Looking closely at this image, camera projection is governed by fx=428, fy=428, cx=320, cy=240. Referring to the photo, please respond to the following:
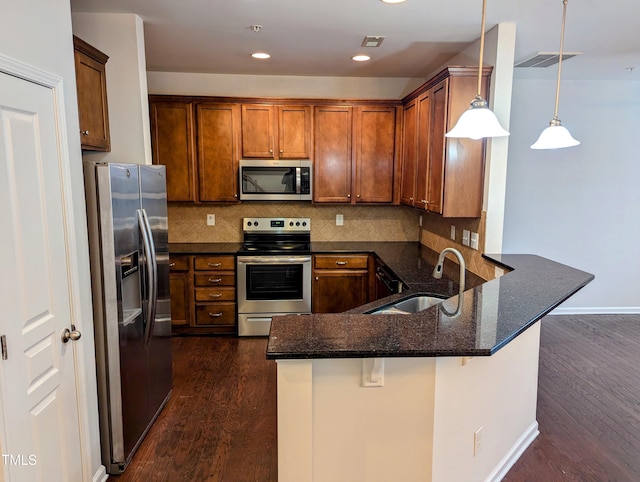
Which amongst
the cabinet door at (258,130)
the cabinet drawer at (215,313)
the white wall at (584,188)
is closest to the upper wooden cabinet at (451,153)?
the cabinet door at (258,130)

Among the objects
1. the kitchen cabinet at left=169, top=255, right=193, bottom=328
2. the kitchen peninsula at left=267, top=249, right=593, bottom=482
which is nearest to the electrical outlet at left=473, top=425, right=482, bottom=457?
the kitchen peninsula at left=267, top=249, right=593, bottom=482

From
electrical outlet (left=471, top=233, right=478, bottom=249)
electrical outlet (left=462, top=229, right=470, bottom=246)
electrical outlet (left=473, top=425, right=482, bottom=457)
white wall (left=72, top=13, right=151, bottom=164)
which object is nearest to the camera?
electrical outlet (left=473, top=425, right=482, bottom=457)

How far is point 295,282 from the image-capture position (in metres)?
4.36

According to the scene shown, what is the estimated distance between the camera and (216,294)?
14.2 feet

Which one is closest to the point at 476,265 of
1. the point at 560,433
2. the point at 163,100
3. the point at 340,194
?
the point at 560,433

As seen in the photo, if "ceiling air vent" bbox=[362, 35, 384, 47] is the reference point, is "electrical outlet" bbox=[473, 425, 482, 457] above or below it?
below

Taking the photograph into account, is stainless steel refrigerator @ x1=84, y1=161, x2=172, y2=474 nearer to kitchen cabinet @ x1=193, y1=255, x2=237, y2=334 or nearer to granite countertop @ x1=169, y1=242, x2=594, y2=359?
granite countertop @ x1=169, y1=242, x2=594, y2=359

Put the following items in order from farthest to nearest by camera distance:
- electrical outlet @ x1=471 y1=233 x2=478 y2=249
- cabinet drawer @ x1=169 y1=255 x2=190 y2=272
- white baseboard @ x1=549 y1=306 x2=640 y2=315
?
white baseboard @ x1=549 y1=306 x2=640 y2=315
cabinet drawer @ x1=169 y1=255 x2=190 y2=272
electrical outlet @ x1=471 y1=233 x2=478 y2=249

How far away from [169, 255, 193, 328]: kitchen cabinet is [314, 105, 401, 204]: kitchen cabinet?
5.01 feet

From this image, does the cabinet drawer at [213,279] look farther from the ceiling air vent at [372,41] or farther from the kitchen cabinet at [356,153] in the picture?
the ceiling air vent at [372,41]

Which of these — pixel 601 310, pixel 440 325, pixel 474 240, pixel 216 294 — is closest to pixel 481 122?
pixel 440 325

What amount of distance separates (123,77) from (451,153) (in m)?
2.37

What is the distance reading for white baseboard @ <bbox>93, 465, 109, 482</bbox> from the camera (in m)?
2.20

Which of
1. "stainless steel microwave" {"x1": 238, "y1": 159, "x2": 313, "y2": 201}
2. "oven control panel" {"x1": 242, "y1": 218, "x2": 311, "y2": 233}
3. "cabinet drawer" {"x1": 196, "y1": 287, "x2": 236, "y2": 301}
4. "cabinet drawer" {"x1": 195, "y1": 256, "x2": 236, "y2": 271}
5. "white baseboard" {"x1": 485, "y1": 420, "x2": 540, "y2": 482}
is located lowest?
"white baseboard" {"x1": 485, "y1": 420, "x2": 540, "y2": 482}
